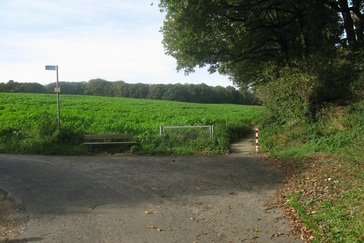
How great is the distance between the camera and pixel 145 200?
5926mm

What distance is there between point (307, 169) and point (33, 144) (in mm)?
10693

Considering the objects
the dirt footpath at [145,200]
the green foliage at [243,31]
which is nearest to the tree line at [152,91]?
the green foliage at [243,31]

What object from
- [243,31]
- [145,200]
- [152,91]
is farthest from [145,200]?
[152,91]

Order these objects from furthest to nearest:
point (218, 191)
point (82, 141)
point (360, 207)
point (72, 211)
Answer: point (82, 141) → point (218, 191) → point (72, 211) → point (360, 207)

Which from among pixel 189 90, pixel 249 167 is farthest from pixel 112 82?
pixel 249 167

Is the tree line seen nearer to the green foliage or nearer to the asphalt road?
the green foliage

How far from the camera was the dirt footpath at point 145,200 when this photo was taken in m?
4.37

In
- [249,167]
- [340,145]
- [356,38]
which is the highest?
[356,38]

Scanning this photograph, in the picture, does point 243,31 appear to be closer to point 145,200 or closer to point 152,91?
point 145,200

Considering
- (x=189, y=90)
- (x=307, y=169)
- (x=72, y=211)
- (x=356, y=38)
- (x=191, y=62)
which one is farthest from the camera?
(x=189, y=90)

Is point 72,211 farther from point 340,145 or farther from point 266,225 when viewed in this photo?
point 340,145

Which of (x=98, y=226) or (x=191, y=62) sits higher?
(x=191, y=62)

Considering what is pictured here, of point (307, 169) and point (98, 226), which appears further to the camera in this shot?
point (307, 169)

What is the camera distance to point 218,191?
6.59m
